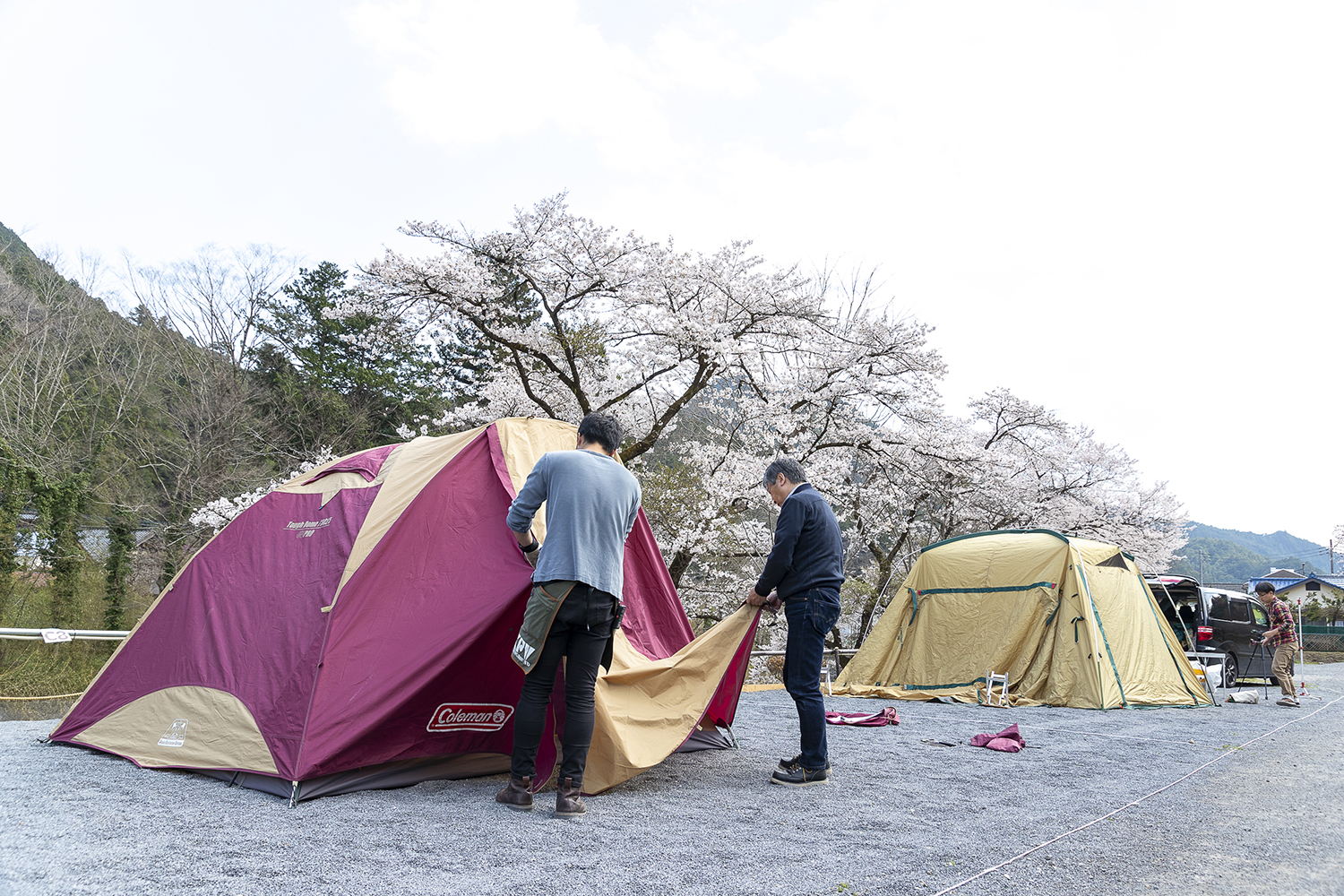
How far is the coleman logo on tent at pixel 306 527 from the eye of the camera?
400cm

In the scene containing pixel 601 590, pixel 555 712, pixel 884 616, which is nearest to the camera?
pixel 601 590

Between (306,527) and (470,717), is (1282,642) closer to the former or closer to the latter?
(470,717)

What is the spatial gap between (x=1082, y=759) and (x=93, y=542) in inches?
586

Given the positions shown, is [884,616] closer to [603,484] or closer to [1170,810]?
[1170,810]

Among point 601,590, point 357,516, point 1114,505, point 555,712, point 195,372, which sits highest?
point 195,372

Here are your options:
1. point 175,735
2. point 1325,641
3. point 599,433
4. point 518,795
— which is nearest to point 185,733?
point 175,735

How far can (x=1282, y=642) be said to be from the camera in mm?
8961

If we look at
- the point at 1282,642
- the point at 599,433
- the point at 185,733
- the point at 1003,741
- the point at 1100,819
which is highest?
the point at 599,433

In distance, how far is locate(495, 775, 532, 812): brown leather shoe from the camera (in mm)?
3146

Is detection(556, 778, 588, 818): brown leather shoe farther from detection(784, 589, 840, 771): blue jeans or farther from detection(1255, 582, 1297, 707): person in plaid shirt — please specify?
detection(1255, 582, 1297, 707): person in plaid shirt

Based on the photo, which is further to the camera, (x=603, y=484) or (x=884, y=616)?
(x=884, y=616)

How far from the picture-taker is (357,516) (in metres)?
3.90

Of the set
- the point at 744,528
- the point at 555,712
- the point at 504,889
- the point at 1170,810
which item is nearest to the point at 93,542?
the point at 744,528

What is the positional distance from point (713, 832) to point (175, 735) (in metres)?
2.66
